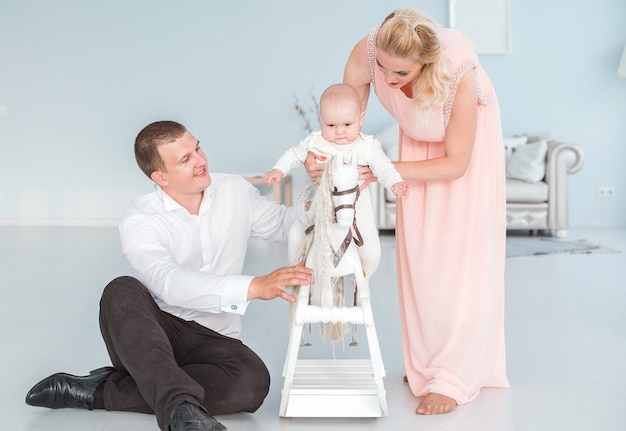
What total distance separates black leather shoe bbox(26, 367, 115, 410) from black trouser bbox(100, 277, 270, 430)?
0.21 feet

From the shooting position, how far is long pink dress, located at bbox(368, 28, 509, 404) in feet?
7.79

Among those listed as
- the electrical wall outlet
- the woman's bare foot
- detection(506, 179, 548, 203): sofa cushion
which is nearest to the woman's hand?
the woman's bare foot

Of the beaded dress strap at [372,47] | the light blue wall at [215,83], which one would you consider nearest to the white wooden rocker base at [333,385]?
the beaded dress strap at [372,47]

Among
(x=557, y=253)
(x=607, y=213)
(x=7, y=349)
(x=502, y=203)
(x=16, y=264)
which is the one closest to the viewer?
(x=502, y=203)

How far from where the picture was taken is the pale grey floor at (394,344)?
2.24 m

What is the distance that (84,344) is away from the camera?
3100 millimetres

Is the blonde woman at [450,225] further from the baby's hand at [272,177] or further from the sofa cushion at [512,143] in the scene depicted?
the sofa cushion at [512,143]

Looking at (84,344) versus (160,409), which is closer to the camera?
(160,409)

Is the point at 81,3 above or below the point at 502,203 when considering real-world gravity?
above

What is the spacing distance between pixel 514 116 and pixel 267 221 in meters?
5.13

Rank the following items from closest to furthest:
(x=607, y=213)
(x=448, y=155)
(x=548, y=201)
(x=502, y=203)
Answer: (x=448, y=155) < (x=502, y=203) < (x=548, y=201) < (x=607, y=213)

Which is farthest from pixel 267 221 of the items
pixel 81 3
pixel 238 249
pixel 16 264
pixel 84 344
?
pixel 81 3

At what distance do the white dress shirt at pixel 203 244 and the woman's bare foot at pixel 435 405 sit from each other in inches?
23.9

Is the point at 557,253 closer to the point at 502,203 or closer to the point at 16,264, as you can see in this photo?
the point at 502,203
